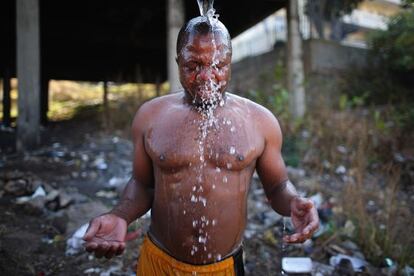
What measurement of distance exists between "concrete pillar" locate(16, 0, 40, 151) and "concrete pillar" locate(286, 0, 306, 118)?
Result: 4.18m

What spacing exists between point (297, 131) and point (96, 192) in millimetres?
3364

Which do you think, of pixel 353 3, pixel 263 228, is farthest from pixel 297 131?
pixel 353 3

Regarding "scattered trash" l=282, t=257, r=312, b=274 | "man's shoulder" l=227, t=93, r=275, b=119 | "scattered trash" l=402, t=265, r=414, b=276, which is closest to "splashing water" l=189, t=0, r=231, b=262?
"man's shoulder" l=227, t=93, r=275, b=119

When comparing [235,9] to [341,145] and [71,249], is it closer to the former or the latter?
[341,145]

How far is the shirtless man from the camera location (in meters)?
1.57

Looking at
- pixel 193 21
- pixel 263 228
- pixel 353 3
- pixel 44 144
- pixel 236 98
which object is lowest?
pixel 263 228

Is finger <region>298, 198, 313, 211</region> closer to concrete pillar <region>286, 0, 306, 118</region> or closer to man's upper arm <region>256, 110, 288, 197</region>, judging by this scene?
man's upper arm <region>256, 110, 288, 197</region>

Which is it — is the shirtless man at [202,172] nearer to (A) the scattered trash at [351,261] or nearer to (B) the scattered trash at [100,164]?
(A) the scattered trash at [351,261]

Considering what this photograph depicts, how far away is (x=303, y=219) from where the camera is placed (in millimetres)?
1551

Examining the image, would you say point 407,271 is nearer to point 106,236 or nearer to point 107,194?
point 106,236

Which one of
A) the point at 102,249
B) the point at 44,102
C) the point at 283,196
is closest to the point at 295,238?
the point at 283,196

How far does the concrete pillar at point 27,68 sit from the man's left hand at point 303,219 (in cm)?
464

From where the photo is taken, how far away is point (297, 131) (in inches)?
235

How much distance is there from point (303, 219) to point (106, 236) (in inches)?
32.0
